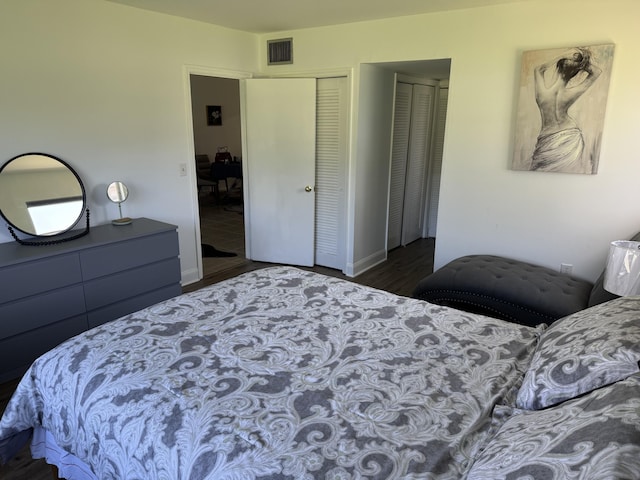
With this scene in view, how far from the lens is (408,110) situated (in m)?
5.14

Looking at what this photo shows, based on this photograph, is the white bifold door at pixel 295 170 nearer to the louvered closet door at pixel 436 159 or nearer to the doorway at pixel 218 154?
the doorway at pixel 218 154

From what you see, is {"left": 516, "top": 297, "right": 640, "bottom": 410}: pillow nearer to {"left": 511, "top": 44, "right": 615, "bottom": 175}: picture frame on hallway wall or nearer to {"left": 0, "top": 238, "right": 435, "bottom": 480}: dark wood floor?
{"left": 511, "top": 44, "right": 615, "bottom": 175}: picture frame on hallway wall

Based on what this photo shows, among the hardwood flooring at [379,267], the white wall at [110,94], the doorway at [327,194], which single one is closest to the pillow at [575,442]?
the hardwood flooring at [379,267]

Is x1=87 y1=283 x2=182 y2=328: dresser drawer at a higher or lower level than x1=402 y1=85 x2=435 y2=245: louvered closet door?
lower

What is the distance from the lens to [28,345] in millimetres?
2686

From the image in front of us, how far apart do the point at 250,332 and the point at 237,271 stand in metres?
2.81

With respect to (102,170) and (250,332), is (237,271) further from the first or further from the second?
(250,332)

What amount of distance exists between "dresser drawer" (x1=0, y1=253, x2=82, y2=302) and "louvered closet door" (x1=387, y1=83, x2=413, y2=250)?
334 cm

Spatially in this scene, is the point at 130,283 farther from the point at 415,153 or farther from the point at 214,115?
the point at 214,115

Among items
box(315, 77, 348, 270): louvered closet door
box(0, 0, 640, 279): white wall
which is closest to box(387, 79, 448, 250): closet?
box(315, 77, 348, 270): louvered closet door

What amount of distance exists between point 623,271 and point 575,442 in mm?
1496

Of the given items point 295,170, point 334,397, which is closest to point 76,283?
point 334,397

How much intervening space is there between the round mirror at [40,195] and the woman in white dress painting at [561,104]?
340 cm

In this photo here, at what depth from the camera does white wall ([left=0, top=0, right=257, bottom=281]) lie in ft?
9.51
